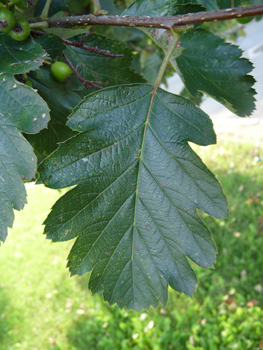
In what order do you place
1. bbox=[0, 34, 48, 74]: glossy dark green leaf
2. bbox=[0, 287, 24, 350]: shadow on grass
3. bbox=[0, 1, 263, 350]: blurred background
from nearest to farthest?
bbox=[0, 34, 48, 74]: glossy dark green leaf, bbox=[0, 1, 263, 350]: blurred background, bbox=[0, 287, 24, 350]: shadow on grass

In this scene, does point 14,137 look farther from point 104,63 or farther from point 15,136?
point 104,63

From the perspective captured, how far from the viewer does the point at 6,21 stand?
878 mm

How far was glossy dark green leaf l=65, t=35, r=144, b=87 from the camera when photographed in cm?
112

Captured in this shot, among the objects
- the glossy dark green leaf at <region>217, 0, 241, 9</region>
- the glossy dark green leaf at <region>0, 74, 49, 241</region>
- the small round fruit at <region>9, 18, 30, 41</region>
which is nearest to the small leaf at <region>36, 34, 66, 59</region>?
the small round fruit at <region>9, 18, 30, 41</region>

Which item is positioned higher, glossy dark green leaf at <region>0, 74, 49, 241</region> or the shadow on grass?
glossy dark green leaf at <region>0, 74, 49, 241</region>

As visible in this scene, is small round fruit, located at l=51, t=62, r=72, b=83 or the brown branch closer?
the brown branch

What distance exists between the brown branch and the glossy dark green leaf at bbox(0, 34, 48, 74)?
141 millimetres

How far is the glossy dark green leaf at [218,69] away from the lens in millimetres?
986

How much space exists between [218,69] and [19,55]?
1.98 feet

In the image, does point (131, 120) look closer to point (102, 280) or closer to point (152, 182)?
point (152, 182)

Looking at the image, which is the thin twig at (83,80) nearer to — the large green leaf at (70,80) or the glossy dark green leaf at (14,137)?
the large green leaf at (70,80)

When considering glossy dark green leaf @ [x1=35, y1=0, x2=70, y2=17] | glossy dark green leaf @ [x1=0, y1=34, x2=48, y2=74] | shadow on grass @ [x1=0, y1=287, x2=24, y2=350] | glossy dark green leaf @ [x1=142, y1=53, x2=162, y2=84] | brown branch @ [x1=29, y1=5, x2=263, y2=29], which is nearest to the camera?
brown branch @ [x1=29, y1=5, x2=263, y2=29]

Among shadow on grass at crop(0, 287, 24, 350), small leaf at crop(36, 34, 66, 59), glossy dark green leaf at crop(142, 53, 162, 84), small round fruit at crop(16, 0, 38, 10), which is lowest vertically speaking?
shadow on grass at crop(0, 287, 24, 350)

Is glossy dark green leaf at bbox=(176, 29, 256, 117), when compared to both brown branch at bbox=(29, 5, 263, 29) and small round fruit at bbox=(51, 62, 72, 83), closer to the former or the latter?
brown branch at bbox=(29, 5, 263, 29)
